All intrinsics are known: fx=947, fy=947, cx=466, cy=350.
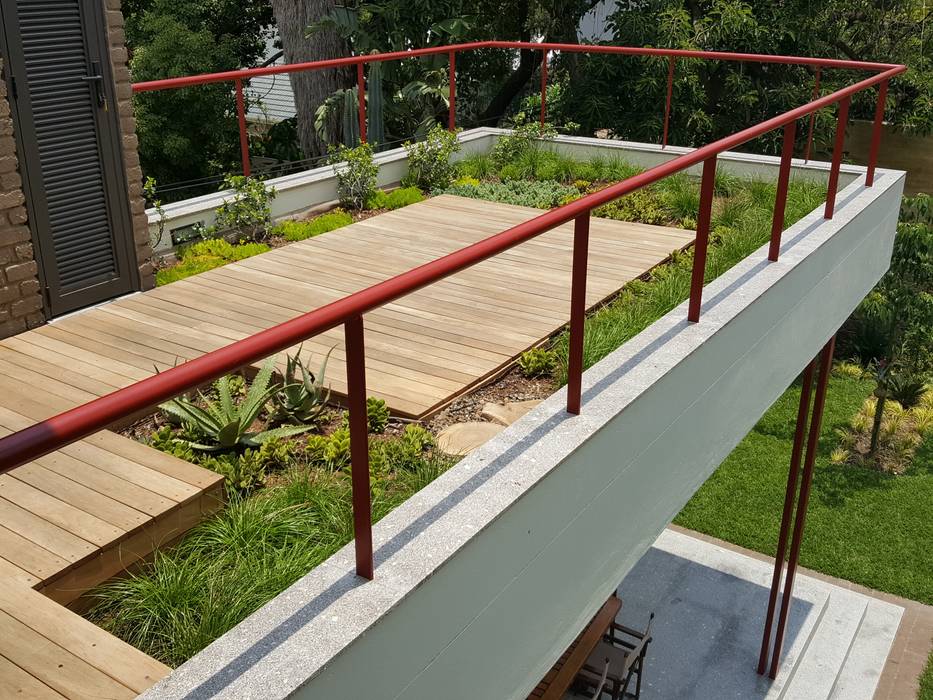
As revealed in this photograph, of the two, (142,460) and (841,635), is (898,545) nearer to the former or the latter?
(841,635)

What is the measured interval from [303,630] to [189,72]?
1480cm

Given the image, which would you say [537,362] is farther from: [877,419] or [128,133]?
[877,419]

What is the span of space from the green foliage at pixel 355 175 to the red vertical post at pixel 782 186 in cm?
371

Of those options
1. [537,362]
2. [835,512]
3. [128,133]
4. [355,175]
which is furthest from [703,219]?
[835,512]

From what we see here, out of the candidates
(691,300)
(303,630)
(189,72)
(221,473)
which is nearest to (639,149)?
(691,300)

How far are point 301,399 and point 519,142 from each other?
547 cm

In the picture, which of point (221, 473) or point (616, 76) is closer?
point (221, 473)

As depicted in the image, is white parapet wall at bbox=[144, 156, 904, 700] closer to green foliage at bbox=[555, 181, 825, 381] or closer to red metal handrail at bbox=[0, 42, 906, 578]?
red metal handrail at bbox=[0, 42, 906, 578]

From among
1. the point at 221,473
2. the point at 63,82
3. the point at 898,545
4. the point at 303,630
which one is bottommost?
the point at 898,545

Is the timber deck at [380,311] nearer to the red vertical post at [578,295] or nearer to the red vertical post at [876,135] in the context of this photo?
the red vertical post at [578,295]

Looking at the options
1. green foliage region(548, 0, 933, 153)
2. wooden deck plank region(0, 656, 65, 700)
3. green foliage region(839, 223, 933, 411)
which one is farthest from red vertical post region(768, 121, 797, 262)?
green foliage region(839, 223, 933, 411)

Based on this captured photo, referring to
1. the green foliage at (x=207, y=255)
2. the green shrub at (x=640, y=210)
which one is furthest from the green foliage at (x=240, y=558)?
the green shrub at (x=640, y=210)

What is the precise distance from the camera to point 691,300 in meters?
4.35

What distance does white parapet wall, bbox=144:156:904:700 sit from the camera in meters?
2.43
